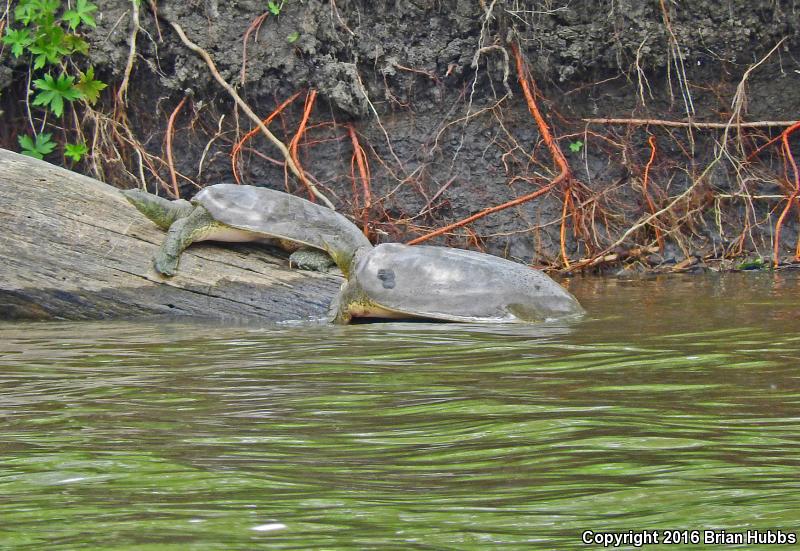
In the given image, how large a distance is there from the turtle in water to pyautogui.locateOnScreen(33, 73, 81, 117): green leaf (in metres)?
2.86

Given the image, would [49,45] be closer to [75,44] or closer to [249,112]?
[75,44]

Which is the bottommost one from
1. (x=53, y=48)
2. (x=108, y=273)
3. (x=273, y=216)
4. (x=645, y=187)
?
(x=108, y=273)

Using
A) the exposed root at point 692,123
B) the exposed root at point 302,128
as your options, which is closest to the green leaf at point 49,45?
the exposed root at point 302,128

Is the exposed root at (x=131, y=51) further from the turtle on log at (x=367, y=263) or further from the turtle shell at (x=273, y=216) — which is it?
the turtle shell at (x=273, y=216)

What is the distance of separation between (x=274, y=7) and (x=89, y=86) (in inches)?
69.5

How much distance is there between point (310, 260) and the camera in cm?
679

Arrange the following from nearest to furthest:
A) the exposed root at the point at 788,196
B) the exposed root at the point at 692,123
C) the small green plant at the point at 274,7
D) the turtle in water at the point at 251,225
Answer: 1. the turtle in water at the point at 251,225
2. the exposed root at the point at 788,196
3. the small green plant at the point at 274,7
4. the exposed root at the point at 692,123

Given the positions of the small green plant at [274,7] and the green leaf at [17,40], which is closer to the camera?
the green leaf at [17,40]

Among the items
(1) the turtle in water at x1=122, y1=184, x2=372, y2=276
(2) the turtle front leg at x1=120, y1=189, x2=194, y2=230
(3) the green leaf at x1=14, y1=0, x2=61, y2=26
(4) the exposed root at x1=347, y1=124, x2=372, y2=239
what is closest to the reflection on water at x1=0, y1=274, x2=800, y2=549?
(1) the turtle in water at x1=122, y1=184, x2=372, y2=276

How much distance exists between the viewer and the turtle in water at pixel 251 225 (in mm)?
6652

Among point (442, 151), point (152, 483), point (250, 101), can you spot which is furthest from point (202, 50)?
point (152, 483)

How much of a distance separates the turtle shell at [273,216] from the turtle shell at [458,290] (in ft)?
1.78

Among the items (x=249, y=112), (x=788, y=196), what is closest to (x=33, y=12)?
(x=249, y=112)

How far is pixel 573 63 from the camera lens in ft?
33.6
